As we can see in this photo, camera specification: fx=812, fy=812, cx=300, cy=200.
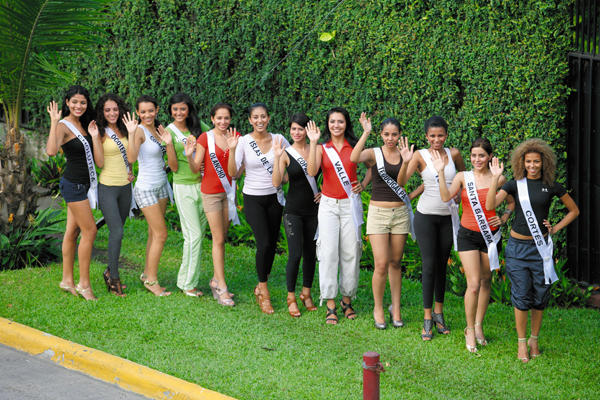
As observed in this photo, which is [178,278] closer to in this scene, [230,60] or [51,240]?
[51,240]

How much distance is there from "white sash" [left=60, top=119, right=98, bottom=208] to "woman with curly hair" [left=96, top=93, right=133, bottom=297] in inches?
3.7

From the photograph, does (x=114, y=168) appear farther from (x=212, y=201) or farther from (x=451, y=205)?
(x=451, y=205)

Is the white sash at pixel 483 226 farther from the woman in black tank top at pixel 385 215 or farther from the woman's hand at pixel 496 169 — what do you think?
the woman in black tank top at pixel 385 215

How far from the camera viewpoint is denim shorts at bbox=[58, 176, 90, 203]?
7.97 metres

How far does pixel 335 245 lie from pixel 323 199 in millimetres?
445

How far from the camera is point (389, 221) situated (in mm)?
7344

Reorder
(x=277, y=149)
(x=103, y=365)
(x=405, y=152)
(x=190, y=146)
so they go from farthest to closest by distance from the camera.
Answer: (x=190, y=146), (x=277, y=149), (x=405, y=152), (x=103, y=365)

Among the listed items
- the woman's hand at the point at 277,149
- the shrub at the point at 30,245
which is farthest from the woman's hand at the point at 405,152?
the shrub at the point at 30,245

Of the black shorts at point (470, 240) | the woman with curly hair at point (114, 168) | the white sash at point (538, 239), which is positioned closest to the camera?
the white sash at point (538, 239)

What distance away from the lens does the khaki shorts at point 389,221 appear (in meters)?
7.35

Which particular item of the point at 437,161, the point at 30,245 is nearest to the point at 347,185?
the point at 437,161

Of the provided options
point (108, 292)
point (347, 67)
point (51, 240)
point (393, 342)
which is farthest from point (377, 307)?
point (51, 240)

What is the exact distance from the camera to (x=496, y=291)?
8.32m

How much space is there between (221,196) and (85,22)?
108 inches
